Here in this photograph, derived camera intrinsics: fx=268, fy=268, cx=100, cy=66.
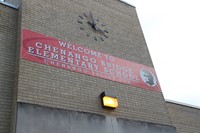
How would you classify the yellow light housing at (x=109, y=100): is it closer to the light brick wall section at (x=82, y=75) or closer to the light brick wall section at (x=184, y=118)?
the light brick wall section at (x=82, y=75)

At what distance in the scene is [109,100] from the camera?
6422 mm

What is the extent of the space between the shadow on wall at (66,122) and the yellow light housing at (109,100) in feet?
1.28

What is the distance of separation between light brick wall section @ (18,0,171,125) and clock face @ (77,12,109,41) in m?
0.15

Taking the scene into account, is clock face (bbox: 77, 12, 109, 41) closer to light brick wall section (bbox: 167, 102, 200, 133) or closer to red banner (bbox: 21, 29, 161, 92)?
red banner (bbox: 21, 29, 161, 92)

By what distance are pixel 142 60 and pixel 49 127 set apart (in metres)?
4.27

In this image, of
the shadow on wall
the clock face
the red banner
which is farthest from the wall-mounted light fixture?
the clock face

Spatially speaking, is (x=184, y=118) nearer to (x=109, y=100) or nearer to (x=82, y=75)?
(x=109, y=100)

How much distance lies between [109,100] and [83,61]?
1.23 m

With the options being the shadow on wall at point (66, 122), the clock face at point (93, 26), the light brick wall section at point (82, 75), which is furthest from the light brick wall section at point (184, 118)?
the clock face at point (93, 26)

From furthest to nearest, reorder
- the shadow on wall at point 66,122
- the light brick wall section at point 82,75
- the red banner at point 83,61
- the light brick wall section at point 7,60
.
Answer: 1. the red banner at point 83,61
2. the light brick wall section at point 82,75
3. the light brick wall section at point 7,60
4. the shadow on wall at point 66,122

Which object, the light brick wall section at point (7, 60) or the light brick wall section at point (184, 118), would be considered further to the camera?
the light brick wall section at point (184, 118)

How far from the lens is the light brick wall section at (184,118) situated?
8641 millimetres

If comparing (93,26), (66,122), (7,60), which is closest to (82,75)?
(66,122)

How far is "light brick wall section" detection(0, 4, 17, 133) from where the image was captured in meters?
5.38
